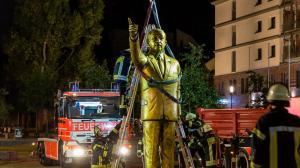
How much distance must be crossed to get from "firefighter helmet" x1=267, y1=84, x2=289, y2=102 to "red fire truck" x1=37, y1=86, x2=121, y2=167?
13.0 metres

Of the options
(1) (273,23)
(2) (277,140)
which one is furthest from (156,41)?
(1) (273,23)

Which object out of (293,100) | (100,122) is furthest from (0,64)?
(293,100)

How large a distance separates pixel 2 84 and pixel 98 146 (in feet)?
158

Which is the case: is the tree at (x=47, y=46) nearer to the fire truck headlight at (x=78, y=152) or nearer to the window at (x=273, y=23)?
the window at (x=273, y=23)

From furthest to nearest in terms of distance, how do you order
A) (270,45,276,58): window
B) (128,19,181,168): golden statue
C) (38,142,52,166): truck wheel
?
1. (270,45,276,58): window
2. (38,142,52,166): truck wheel
3. (128,19,181,168): golden statue

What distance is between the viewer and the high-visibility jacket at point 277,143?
6023mm

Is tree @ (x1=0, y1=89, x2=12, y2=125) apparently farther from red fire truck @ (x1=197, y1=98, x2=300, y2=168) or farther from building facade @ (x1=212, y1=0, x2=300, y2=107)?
red fire truck @ (x1=197, y1=98, x2=300, y2=168)

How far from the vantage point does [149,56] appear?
26.6ft

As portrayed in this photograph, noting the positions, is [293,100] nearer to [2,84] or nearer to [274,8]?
[274,8]

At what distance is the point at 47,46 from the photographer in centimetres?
5538

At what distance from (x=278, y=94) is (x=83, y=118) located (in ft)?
44.2

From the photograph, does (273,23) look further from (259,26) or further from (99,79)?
(99,79)

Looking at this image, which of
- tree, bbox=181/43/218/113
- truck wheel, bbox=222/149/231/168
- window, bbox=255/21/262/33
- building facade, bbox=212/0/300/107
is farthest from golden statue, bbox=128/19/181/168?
window, bbox=255/21/262/33

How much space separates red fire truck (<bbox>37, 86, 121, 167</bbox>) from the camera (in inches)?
751
